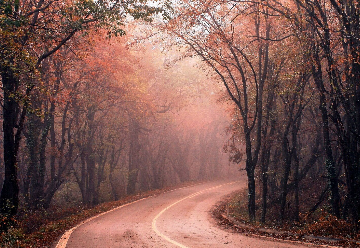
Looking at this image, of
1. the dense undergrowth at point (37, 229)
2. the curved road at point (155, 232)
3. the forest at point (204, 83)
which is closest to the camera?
the curved road at point (155, 232)

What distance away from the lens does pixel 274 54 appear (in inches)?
817

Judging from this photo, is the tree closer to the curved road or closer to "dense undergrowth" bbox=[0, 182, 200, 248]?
"dense undergrowth" bbox=[0, 182, 200, 248]

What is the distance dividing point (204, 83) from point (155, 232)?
31.7 meters

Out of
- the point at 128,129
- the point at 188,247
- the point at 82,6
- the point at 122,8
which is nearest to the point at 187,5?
the point at 122,8

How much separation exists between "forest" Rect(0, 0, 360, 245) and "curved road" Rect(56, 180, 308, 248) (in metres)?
3.07

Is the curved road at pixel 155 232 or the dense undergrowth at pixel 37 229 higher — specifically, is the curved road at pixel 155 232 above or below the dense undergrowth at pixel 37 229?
below

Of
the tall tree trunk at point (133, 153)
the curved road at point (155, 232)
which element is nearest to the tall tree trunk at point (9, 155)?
the curved road at point (155, 232)

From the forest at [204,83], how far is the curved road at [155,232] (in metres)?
3.07

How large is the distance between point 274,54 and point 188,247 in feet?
44.8

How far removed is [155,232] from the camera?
44.0ft

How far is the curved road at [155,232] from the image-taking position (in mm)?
10945

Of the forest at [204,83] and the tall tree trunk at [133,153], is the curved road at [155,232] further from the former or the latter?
the tall tree trunk at [133,153]

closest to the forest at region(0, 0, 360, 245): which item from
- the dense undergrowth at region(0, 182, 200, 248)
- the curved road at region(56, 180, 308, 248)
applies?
the dense undergrowth at region(0, 182, 200, 248)

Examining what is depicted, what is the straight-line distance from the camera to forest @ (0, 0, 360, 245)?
13.8 meters
